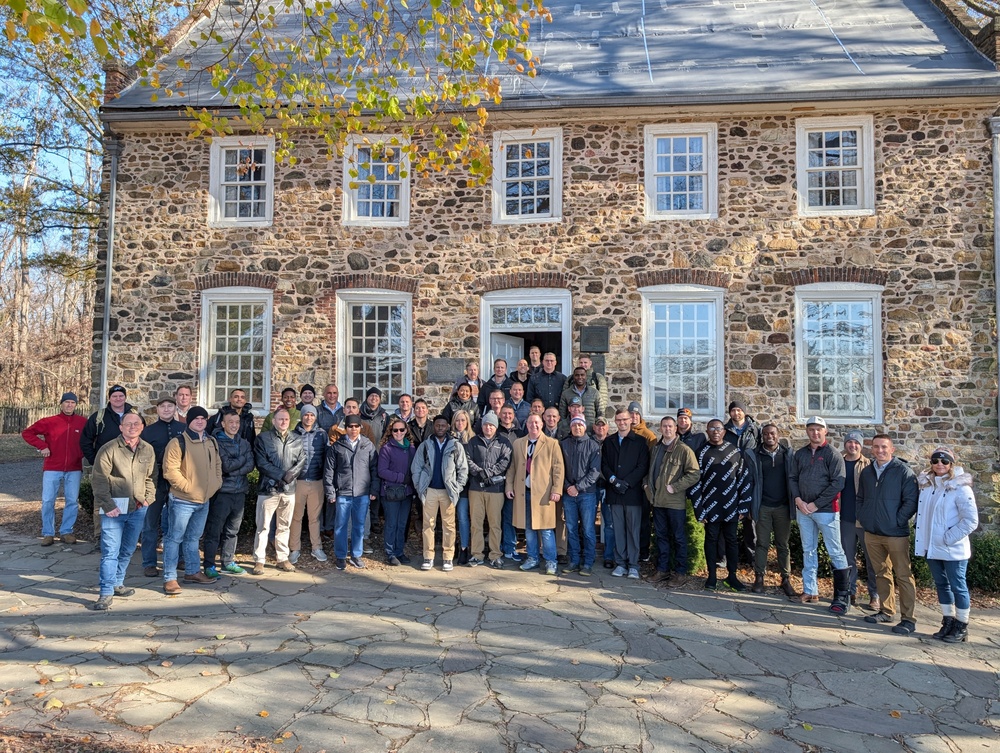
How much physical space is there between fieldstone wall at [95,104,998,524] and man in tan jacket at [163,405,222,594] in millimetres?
4660

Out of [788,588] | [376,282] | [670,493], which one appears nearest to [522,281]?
[376,282]

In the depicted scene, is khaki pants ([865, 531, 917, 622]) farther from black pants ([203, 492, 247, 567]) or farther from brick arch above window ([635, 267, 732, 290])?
black pants ([203, 492, 247, 567])

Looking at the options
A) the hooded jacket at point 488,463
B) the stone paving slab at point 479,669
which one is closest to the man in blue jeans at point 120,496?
the stone paving slab at point 479,669

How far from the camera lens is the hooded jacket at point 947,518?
21.5 feet

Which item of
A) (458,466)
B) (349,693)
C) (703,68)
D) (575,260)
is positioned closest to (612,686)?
(349,693)

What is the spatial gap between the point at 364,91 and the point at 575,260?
189 inches

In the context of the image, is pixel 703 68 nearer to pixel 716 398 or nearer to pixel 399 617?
pixel 716 398

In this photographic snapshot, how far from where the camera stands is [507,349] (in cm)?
1220

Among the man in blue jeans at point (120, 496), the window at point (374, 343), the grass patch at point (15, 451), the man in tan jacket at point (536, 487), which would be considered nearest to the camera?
the man in blue jeans at point (120, 496)

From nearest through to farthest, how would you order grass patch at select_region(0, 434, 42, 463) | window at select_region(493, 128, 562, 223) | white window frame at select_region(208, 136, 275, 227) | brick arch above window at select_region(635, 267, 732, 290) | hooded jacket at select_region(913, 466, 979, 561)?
hooded jacket at select_region(913, 466, 979, 561) < brick arch above window at select_region(635, 267, 732, 290) < window at select_region(493, 128, 562, 223) < white window frame at select_region(208, 136, 275, 227) < grass patch at select_region(0, 434, 42, 463)

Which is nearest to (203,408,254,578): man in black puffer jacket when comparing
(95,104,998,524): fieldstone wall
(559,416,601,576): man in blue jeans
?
(559,416,601,576): man in blue jeans

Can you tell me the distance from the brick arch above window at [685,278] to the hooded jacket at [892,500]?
484 centimetres

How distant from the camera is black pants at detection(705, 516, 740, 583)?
7.72m

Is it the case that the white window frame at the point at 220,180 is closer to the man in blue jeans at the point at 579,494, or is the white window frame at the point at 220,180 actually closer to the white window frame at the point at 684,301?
the white window frame at the point at 684,301
